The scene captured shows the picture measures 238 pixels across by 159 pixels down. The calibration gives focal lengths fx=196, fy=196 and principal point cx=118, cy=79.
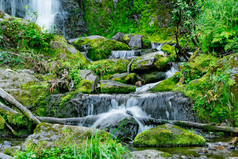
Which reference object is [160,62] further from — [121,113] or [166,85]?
[121,113]

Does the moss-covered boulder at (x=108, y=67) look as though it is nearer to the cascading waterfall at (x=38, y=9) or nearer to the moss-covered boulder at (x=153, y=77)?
Result: the moss-covered boulder at (x=153, y=77)

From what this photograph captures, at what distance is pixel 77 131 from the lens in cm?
325

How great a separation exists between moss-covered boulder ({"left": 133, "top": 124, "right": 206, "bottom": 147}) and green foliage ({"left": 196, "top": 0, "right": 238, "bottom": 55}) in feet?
10.9

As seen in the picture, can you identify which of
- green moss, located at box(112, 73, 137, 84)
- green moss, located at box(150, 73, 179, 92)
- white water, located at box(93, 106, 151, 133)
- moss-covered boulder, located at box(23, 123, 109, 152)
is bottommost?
white water, located at box(93, 106, 151, 133)

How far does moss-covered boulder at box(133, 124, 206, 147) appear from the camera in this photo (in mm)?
4035

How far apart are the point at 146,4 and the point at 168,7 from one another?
7.23ft

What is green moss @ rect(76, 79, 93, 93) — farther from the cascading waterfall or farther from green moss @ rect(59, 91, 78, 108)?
the cascading waterfall

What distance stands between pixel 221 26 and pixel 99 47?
317 inches

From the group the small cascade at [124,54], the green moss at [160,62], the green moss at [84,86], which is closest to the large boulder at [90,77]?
the green moss at [84,86]

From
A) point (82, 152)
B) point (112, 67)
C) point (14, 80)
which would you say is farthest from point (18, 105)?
point (112, 67)

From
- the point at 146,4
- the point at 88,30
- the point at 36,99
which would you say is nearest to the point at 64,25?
the point at 88,30

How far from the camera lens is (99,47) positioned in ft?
42.2

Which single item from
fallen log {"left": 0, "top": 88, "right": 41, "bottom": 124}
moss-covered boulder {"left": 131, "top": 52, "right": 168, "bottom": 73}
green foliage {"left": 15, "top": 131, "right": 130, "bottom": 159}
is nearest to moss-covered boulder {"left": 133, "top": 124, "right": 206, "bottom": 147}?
green foliage {"left": 15, "top": 131, "right": 130, "bottom": 159}

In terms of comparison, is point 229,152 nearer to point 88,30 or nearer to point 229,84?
point 229,84
